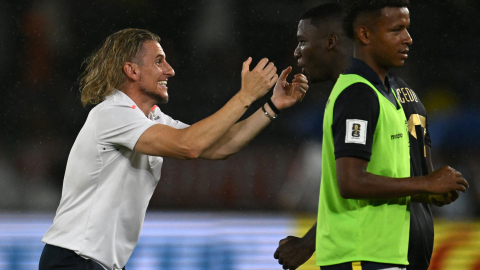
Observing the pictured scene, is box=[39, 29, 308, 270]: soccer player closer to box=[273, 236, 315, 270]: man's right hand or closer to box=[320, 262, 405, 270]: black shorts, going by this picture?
box=[273, 236, 315, 270]: man's right hand

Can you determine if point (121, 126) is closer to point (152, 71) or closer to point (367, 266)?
point (152, 71)

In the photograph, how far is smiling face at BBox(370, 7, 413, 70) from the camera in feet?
4.82

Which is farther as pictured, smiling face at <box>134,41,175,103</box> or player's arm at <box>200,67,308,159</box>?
player's arm at <box>200,67,308,159</box>

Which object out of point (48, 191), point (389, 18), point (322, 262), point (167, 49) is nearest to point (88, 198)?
point (322, 262)

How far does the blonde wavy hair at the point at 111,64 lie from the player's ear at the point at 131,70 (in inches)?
0.7

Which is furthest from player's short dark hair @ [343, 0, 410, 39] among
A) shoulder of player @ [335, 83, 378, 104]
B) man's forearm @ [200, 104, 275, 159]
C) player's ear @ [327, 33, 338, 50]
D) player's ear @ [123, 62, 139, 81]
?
player's ear @ [123, 62, 139, 81]

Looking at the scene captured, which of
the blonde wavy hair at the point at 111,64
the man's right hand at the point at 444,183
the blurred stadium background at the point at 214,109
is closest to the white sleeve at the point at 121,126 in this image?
the blonde wavy hair at the point at 111,64

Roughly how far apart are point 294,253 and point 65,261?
2.58 feet

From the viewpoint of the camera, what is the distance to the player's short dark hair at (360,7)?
148 centimetres

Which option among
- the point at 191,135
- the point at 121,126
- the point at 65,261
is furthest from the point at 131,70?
the point at 65,261

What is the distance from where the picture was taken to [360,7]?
1.53m

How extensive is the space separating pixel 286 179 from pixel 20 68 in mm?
2658

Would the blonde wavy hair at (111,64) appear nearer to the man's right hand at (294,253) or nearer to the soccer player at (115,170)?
the soccer player at (115,170)

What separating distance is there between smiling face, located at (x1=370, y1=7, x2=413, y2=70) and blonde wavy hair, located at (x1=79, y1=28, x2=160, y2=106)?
3.46ft
